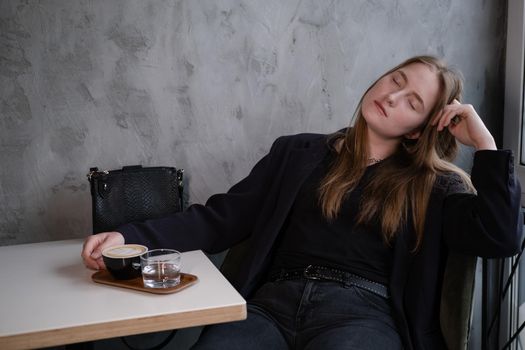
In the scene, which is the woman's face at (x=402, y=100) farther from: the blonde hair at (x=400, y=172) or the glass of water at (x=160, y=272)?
the glass of water at (x=160, y=272)

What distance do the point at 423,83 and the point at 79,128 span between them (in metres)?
1.03

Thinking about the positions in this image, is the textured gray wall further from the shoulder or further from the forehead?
the forehead

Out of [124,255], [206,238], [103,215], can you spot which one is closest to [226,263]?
[206,238]

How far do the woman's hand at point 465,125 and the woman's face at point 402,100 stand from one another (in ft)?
0.17

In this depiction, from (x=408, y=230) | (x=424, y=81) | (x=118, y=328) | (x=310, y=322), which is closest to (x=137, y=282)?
(x=118, y=328)

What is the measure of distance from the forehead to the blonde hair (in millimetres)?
15

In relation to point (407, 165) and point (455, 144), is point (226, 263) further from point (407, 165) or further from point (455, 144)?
point (455, 144)

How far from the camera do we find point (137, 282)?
1172mm

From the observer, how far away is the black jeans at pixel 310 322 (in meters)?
1.22

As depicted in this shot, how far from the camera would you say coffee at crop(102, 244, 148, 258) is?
3.86ft

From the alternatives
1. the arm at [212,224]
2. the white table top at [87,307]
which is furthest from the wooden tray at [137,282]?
the arm at [212,224]

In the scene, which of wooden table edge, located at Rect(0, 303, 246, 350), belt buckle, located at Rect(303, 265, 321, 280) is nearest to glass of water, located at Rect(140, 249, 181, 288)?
wooden table edge, located at Rect(0, 303, 246, 350)

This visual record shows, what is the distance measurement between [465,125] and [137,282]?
913 millimetres

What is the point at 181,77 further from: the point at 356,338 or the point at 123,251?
the point at 356,338
